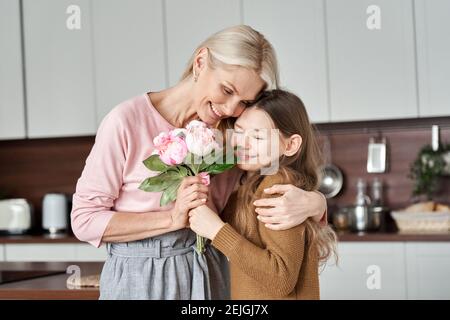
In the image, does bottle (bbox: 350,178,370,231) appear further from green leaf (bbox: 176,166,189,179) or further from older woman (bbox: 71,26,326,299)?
green leaf (bbox: 176,166,189,179)

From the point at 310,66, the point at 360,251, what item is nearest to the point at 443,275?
the point at 360,251

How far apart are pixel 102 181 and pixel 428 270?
1.54 metres

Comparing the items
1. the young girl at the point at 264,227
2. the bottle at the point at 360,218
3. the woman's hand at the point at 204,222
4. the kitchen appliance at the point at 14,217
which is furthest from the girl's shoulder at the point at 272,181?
the kitchen appliance at the point at 14,217

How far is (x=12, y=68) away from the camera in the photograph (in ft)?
9.96

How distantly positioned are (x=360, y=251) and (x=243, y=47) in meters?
1.43

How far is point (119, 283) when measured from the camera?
4.25 ft

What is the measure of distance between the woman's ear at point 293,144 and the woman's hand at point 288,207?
0.31ft

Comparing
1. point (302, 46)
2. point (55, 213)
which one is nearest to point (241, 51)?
point (302, 46)

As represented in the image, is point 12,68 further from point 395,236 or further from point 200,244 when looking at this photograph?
point 200,244

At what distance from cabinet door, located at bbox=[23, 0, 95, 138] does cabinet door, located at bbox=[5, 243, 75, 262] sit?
1.51 feet

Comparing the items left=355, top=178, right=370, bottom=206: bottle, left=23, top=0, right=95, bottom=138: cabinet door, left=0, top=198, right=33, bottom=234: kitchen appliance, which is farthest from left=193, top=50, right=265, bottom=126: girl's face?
left=0, top=198, right=33, bottom=234: kitchen appliance

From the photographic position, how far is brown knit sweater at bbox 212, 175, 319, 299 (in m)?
1.21

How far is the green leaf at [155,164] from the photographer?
3.99 ft

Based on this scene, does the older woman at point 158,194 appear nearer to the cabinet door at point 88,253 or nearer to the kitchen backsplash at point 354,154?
the cabinet door at point 88,253
